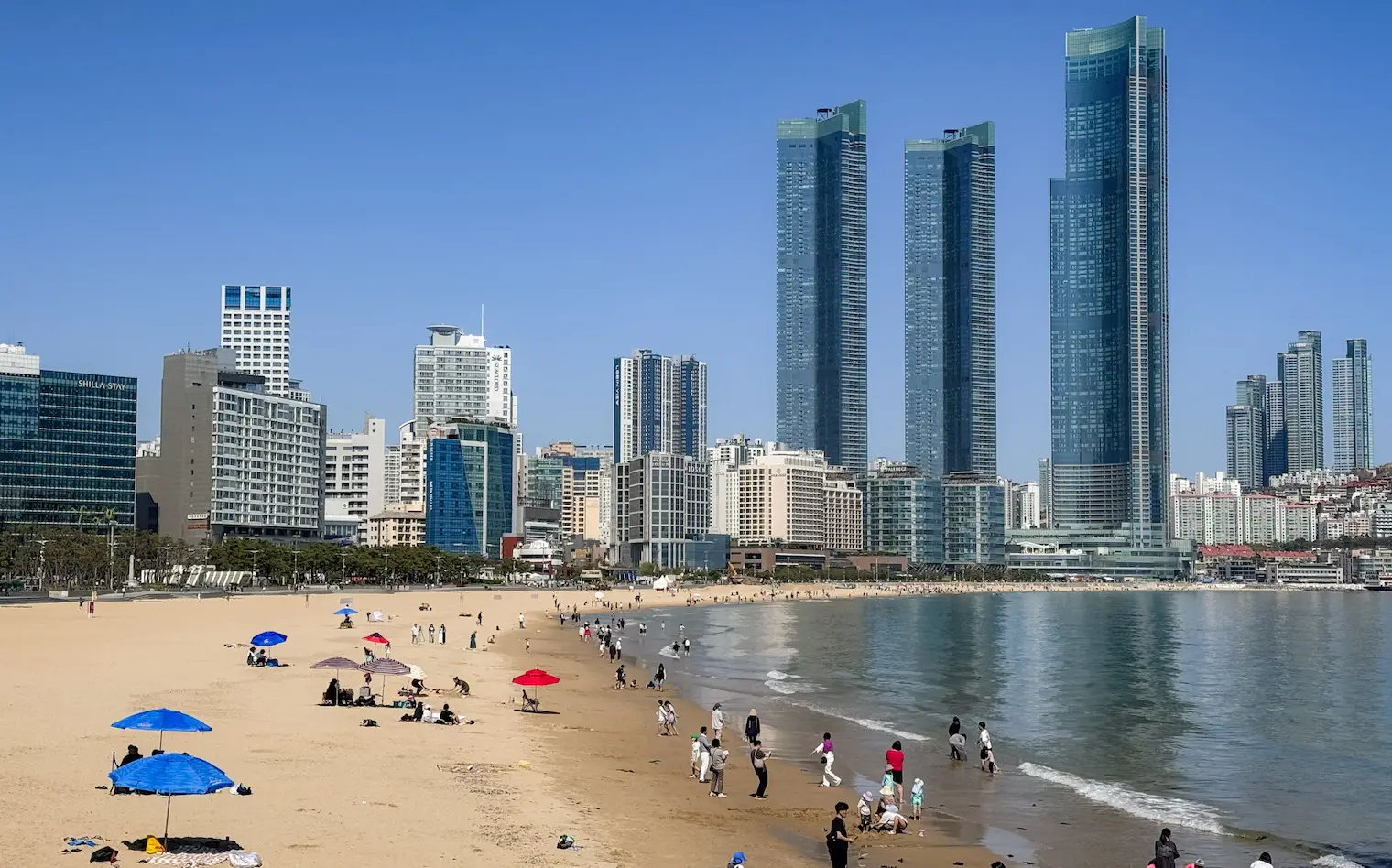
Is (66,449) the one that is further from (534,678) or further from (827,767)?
(827,767)

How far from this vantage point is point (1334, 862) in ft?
91.8

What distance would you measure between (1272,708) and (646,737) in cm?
3061

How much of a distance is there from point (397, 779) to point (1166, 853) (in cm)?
1684

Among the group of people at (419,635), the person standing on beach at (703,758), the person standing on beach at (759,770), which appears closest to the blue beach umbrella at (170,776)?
the person standing on beach at (759,770)

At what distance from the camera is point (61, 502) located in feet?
623

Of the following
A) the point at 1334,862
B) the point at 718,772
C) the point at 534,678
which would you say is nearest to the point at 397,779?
the point at 718,772

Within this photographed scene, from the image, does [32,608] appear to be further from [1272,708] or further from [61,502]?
[61,502]

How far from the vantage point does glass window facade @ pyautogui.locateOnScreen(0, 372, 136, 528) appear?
615 feet

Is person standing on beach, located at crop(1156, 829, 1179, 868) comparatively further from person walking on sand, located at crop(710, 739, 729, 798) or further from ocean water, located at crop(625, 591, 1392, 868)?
person walking on sand, located at crop(710, 739, 729, 798)

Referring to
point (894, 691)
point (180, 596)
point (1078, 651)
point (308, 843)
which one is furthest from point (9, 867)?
point (180, 596)

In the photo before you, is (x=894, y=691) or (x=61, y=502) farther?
(x=61, y=502)

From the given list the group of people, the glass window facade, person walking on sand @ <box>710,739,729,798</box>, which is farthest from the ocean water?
the glass window facade

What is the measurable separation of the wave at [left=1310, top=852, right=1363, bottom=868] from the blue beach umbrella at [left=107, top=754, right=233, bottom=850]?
2199cm

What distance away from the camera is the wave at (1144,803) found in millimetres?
31802
